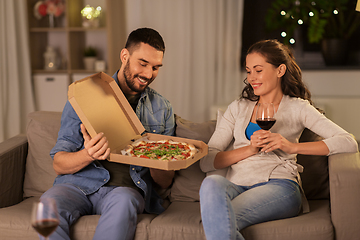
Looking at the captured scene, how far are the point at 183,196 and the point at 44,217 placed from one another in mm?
1072

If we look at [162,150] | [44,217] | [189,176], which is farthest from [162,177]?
[44,217]

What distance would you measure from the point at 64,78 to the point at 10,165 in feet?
7.33

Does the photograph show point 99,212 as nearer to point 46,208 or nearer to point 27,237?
point 27,237

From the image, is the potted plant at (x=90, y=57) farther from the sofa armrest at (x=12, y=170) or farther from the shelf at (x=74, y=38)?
the sofa armrest at (x=12, y=170)

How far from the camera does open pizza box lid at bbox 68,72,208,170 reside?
1.49 metres

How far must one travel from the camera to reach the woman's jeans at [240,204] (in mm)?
1388

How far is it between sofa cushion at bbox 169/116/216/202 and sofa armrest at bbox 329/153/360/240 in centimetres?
67

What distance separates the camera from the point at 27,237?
1.59 m

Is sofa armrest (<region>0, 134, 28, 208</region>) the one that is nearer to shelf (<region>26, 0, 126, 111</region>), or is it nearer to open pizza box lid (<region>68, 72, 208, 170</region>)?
open pizza box lid (<region>68, 72, 208, 170</region>)

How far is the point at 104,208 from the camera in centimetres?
155

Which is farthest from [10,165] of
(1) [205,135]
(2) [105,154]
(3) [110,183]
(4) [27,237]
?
(1) [205,135]

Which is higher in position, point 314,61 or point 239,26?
point 239,26

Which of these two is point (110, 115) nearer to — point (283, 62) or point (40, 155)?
point (40, 155)

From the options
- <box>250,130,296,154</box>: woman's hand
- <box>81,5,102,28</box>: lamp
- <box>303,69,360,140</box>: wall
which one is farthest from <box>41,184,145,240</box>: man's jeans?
<box>81,5,102,28</box>: lamp
